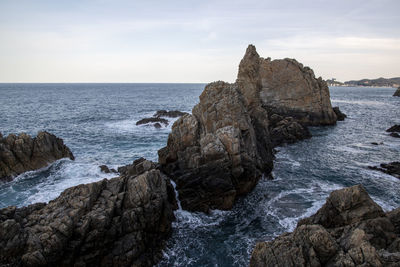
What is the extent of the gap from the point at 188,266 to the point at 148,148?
26.2 meters

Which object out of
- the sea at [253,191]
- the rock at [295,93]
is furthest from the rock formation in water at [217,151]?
the rock at [295,93]

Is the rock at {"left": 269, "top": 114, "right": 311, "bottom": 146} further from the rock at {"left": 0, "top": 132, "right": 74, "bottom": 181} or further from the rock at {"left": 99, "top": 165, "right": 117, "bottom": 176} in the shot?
the rock at {"left": 0, "top": 132, "right": 74, "bottom": 181}

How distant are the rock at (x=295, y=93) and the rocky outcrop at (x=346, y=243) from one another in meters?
45.9

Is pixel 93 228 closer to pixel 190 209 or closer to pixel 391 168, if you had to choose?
pixel 190 209

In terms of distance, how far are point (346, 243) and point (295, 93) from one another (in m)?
57.3

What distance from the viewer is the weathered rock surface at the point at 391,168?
99.7 ft

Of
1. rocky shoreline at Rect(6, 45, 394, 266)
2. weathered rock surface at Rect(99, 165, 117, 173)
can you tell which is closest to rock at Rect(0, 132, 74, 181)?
weathered rock surface at Rect(99, 165, 117, 173)

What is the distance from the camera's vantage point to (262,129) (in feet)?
115

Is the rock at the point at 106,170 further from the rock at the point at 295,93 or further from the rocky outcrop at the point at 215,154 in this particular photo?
the rock at the point at 295,93

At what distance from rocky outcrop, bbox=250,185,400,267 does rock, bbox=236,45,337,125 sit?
45.9 meters

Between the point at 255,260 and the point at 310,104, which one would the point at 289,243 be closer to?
the point at 255,260

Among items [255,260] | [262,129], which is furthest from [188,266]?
[262,129]

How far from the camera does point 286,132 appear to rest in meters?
46.7

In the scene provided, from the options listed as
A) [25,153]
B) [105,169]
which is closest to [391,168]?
[105,169]
